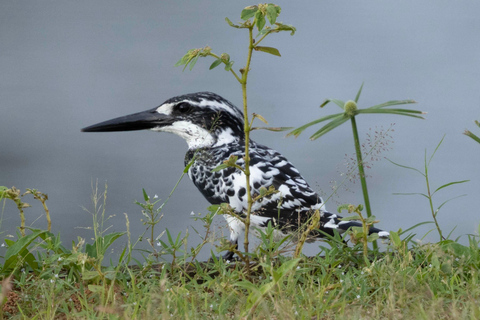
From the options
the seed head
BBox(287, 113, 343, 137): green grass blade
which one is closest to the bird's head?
BBox(287, 113, 343, 137): green grass blade

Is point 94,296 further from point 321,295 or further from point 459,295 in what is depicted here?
point 459,295

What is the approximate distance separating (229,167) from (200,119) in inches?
22.1

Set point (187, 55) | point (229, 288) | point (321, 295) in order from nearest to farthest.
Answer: point (321, 295), point (229, 288), point (187, 55)

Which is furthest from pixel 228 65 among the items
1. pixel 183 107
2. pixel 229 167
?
pixel 183 107

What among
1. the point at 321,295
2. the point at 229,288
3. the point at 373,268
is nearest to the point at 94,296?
the point at 229,288

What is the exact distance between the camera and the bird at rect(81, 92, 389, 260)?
3799 mm

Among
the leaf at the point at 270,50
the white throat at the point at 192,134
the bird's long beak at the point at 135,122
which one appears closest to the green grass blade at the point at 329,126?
the white throat at the point at 192,134

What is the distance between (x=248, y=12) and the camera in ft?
8.41

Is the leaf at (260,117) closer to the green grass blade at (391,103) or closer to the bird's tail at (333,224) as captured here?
the bird's tail at (333,224)

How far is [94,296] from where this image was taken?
254cm

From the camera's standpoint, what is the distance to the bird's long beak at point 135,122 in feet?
14.7

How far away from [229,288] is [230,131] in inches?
79.3

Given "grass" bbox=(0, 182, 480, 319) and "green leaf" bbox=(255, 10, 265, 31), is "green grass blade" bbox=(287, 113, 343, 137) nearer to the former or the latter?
"grass" bbox=(0, 182, 480, 319)

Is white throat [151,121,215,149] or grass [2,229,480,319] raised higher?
white throat [151,121,215,149]
